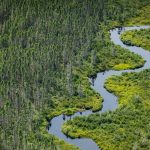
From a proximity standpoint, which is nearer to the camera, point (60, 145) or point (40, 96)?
point (60, 145)

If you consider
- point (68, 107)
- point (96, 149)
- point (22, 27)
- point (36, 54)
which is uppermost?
point (22, 27)

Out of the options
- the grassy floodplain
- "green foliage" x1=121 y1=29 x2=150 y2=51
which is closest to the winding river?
the grassy floodplain

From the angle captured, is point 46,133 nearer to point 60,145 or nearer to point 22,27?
point 60,145

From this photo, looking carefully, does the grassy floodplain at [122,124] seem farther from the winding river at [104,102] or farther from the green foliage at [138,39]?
the green foliage at [138,39]

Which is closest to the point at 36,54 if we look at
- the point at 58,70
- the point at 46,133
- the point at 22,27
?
the point at 58,70

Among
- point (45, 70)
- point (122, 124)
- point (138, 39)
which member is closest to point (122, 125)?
point (122, 124)

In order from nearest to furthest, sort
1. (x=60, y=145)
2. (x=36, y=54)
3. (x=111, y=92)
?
(x=60, y=145), (x=111, y=92), (x=36, y=54)

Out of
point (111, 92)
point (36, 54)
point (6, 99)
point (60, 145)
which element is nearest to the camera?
point (60, 145)

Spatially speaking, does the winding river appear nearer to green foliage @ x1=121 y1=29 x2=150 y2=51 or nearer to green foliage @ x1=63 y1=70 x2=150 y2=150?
green foliage @ x1=63 y1=70 x2=150 y2=150

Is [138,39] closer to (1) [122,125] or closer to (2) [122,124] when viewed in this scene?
(2) [122,124]
